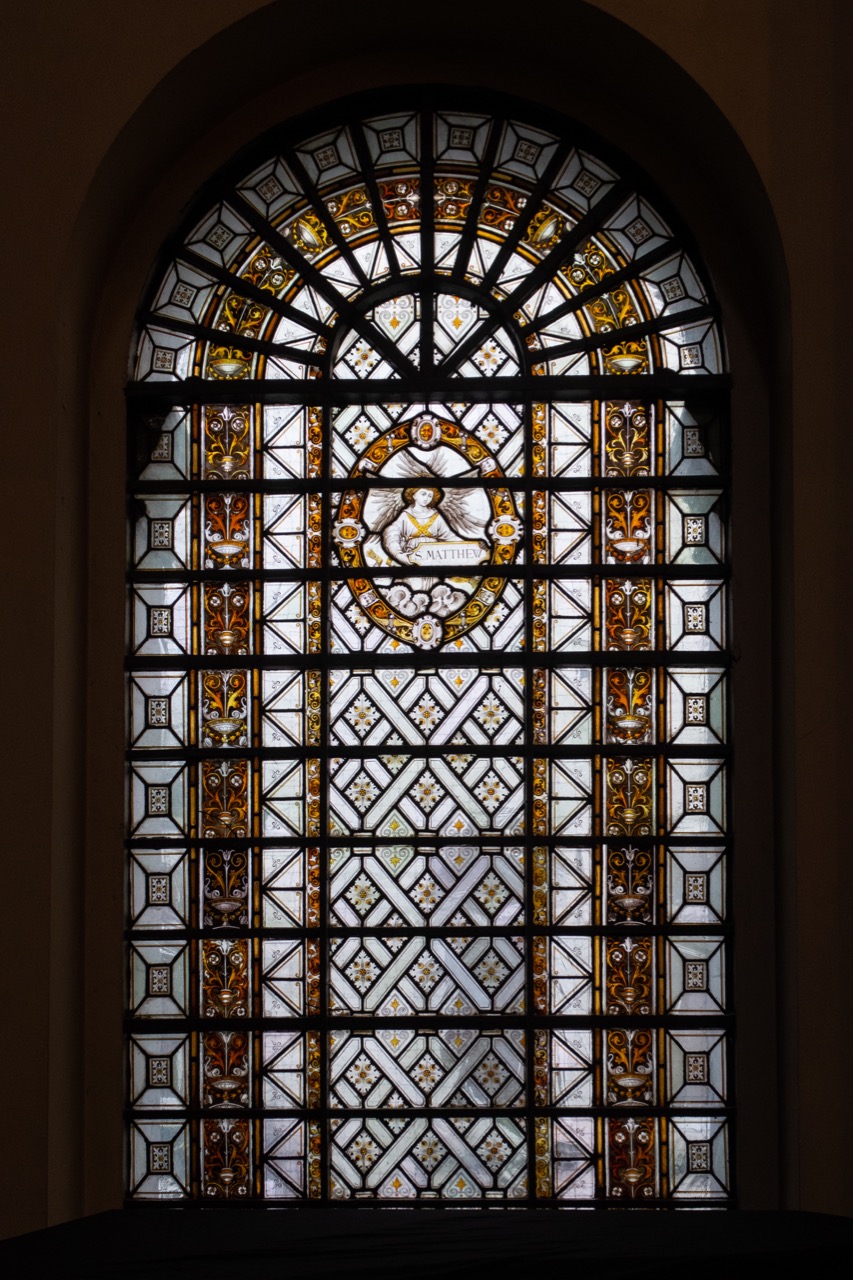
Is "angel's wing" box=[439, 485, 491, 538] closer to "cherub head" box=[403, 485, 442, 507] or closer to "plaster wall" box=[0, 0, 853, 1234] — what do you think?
"cherub head" box=[403, 485, 442, 507]

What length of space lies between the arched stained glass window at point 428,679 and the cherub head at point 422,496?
0.03 feet

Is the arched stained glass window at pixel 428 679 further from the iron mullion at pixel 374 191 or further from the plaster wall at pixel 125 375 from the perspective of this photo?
the plaster wall at pixel 125 375

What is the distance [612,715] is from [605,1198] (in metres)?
1.51

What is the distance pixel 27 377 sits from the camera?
4680mm

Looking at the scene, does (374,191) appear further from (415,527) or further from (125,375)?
(415,527)

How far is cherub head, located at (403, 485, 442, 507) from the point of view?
5109 mm

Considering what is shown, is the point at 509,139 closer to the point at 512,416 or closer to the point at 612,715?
the point at 512,416

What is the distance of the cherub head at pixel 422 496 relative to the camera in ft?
16.8

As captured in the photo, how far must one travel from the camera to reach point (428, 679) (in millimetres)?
5039

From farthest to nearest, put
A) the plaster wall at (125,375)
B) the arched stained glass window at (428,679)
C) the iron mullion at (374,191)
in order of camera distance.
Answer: the iron mullion at (374,191) → the arched stained glass window at (428,679) → the plaster wall at (125,375)

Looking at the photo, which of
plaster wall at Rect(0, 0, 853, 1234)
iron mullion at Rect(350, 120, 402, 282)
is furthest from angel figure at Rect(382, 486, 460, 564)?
plaster wall at Rect(0, 0, 853, 1234)

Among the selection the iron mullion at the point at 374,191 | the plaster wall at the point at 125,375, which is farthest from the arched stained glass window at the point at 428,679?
the plaster wall at the point at 125,375

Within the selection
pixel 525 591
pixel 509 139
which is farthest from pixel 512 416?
pixel 509 139

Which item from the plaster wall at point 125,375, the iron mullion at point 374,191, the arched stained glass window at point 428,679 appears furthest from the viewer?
the iron mullion at point 374,191
